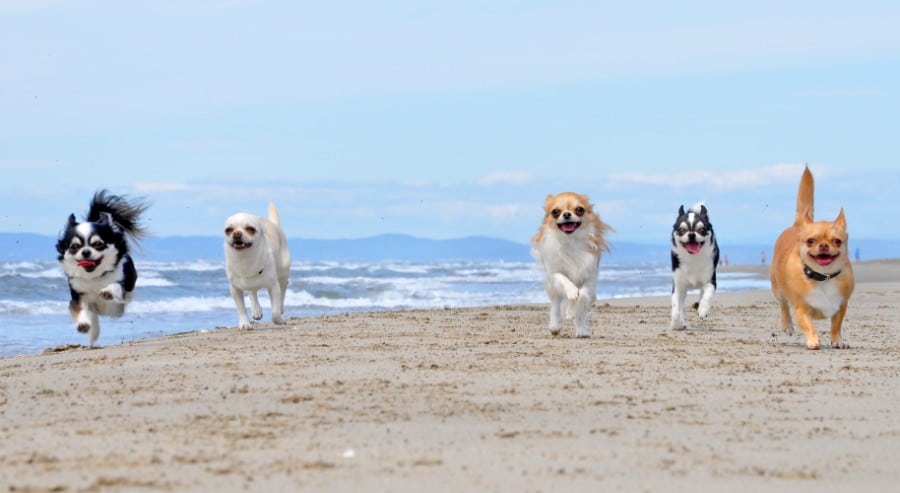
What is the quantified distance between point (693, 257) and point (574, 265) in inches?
59.9

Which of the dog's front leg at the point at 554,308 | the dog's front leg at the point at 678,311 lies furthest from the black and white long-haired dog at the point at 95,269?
the dog's front leg at the point at 678,311

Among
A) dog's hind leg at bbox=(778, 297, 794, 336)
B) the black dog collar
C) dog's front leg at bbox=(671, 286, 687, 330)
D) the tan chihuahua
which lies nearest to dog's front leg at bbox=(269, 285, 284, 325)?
dog's front leg at bbox=(671, 286, 687, 330)

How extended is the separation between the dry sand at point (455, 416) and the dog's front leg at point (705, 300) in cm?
118

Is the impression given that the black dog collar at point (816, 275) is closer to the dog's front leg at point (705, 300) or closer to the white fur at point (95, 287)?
the dog's front leg at point (705, 300)

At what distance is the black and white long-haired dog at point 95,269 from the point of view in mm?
10219

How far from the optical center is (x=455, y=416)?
5.44 m

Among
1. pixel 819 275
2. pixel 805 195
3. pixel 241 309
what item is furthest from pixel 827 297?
pixel 241 309

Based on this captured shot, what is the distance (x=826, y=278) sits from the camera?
8.87 metres

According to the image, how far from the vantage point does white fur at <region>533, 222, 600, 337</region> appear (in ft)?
31.7

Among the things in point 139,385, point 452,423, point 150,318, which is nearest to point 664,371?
point 452,423

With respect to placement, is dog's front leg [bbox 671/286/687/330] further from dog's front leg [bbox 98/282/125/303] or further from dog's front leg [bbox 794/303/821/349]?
dog's front leg [bbox 98/282/125/303]

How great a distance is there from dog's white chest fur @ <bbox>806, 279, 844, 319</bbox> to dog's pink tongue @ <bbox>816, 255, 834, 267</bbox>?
145 millimetres

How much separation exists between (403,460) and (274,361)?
11.5 feet

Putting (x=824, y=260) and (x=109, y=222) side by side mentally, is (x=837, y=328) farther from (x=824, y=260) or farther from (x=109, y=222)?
(x=109, y=222)
